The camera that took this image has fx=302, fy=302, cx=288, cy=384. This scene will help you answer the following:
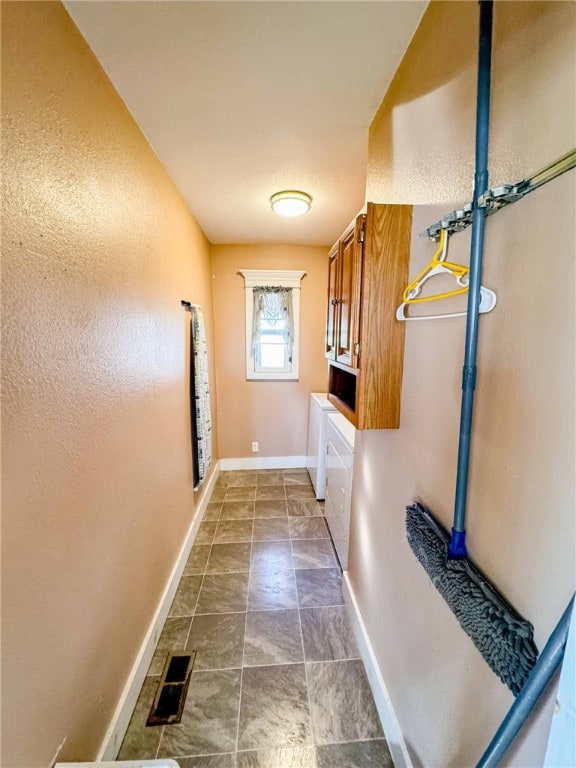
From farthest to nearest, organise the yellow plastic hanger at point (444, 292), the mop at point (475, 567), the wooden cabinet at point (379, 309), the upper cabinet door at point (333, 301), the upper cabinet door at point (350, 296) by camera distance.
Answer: the upper cabinet door at point (333, 301), the upper cabinet door at point (350, 296), the wooden cabinet at point (379, 309), the yellow plastic hanger at point (444, 292), the mop at point (475, 567)

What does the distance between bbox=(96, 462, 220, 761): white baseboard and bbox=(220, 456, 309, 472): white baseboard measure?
138 centimetres

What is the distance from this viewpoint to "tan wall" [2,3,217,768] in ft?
2.42

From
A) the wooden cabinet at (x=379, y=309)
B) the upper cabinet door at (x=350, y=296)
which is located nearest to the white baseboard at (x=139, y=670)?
the wooden cabinet at (x=379, y=309)

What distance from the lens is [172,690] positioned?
Answer: 137 cm

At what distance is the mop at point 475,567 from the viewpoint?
541 mm

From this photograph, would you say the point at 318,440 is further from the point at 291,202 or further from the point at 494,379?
the point at 494,379

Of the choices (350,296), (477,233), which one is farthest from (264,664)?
(477,233)

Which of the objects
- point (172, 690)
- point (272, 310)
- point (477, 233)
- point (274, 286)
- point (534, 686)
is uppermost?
point (274, 286)

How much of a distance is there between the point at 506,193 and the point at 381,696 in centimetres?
178

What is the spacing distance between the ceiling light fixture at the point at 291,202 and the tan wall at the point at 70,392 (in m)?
0.90

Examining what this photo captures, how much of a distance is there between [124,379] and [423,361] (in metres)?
1.20

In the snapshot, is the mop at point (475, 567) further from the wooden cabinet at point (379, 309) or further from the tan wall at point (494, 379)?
the wooden cabinet at point (379, 309)

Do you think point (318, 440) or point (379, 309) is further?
point (318, 440)

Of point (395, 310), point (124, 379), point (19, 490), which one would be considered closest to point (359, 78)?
point (395, 310)
